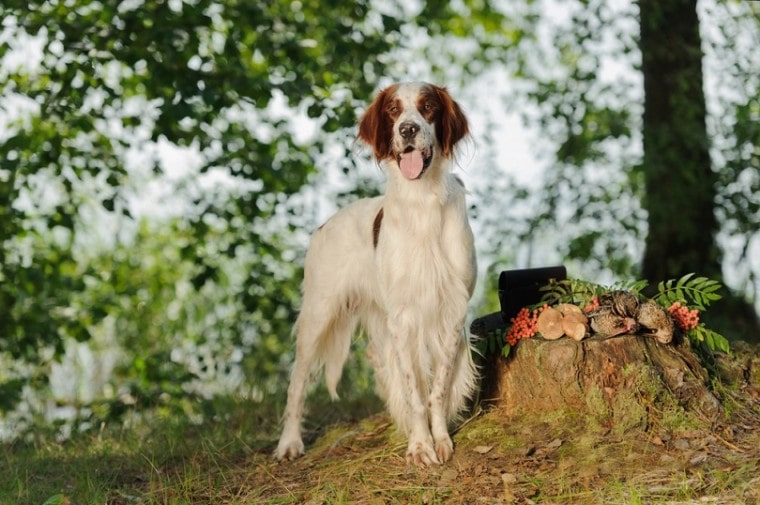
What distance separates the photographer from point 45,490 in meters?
4.30

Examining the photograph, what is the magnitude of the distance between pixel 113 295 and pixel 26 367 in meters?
0.92

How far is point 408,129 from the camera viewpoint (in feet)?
12.8

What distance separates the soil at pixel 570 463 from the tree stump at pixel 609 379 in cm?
2

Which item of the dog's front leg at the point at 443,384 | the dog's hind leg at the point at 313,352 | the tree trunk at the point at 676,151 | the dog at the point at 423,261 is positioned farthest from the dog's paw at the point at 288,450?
the tree trunk at the point at 676,151

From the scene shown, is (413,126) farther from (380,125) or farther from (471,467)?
(471,467)

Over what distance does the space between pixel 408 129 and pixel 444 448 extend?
1344 millimetres

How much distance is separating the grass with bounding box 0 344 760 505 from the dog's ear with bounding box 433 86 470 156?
1221 mm

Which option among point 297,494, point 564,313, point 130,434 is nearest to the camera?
point 297,494

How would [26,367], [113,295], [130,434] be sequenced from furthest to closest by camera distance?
[113,295] → [26,367] → [130,434]

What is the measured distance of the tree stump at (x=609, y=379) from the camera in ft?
13.0

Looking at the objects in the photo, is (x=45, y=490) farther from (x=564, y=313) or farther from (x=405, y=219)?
(x=564, y=313)

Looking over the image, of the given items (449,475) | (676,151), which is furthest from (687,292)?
(676,151)

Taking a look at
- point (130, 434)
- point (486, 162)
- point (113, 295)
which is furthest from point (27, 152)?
point (486, 162)

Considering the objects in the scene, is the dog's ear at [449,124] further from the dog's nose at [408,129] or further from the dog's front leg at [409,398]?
the dog's front leg at [409,398]
